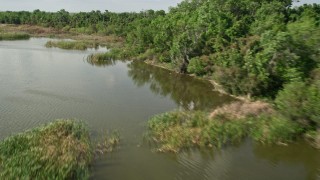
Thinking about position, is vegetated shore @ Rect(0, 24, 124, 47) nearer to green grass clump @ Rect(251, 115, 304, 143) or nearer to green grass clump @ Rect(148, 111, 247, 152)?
green grass clump @ Rect(148, 111, 247, 152)

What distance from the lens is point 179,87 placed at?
1389 inches

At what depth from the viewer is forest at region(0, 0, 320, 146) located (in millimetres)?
21906

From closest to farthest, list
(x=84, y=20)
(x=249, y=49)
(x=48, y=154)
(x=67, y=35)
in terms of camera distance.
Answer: (x=48, y=154) → (x=249, y=49) → (x=67, y=35) → (x=84, y=20)

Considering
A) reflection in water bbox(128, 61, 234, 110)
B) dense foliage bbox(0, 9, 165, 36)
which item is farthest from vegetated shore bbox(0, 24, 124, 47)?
reflection in water bbox(128, 61, 234, 110)

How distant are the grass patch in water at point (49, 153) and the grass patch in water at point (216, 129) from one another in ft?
10.5

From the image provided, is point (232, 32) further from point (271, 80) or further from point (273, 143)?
point (273, 143)

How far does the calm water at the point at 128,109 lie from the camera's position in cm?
1677

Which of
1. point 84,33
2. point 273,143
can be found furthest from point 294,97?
point 84,33

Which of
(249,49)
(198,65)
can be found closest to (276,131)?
(249,49)

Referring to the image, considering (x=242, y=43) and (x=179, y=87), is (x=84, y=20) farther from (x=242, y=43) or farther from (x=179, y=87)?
(x=242, y=43)

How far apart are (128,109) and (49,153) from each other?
1066 centimetres

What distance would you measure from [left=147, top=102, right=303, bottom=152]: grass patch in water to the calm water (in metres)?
0.68

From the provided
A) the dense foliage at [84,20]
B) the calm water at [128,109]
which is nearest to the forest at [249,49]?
the calm water at [128,109]

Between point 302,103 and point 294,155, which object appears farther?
point 302,103
